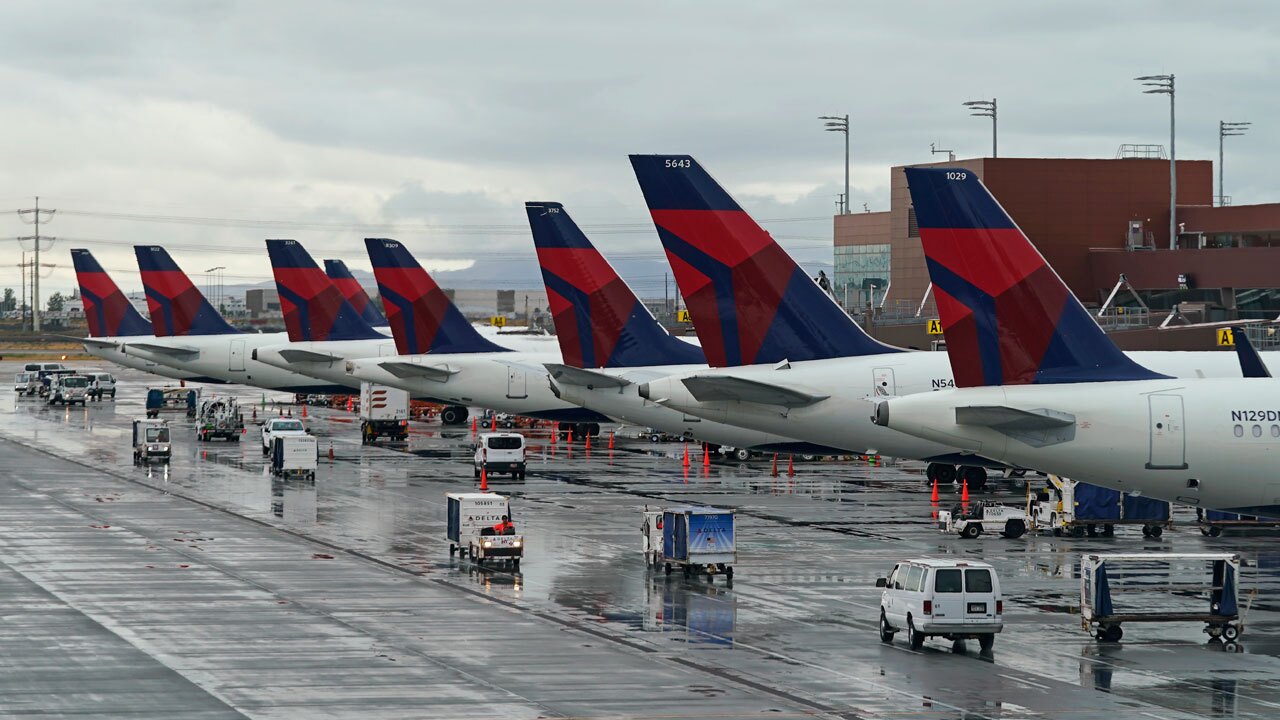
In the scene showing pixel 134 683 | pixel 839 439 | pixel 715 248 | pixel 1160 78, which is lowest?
pixel 134 683

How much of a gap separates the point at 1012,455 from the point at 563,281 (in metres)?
32.5

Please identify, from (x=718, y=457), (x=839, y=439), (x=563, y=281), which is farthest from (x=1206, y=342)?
(x=839, y=439)

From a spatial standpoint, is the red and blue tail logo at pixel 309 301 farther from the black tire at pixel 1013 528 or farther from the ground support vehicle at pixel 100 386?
the black tire at pixel 1013 528

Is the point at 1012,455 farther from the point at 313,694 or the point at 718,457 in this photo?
the point at 718,457

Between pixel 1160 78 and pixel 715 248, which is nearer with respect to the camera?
pixel 715 248

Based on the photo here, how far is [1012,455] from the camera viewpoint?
38250 mm

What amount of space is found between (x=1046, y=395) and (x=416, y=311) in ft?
180

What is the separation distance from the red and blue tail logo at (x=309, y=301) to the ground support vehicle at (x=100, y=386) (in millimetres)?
36425

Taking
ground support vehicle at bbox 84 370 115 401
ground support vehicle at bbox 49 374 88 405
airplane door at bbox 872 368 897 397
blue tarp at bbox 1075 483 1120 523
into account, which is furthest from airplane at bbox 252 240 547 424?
airplane door at bbox 872 368 897 397

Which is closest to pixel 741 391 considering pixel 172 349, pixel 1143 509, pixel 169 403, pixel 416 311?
pixel 1143 509

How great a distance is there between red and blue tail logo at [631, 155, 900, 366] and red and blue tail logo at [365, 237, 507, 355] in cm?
3984

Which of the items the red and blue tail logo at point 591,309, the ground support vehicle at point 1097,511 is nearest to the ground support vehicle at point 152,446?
the red and blue tail logo at point 591,309

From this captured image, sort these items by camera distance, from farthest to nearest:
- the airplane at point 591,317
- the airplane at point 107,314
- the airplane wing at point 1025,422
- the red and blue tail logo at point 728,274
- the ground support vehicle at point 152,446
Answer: the airplane at point 107,314
the ground support vehicle at point 152,446
the airplane at point 591,317
the red and blue tail logo at point 728,274
the airplane wing at point 1025,422

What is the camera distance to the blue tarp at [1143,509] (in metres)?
52.3
